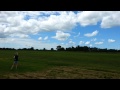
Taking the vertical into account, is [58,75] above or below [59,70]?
below

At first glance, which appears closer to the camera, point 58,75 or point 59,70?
point 58,75

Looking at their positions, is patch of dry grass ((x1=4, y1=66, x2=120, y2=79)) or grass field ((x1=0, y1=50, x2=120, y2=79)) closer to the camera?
patch of dry grass ((x1=4, y1=66, x2=120, y2=79))

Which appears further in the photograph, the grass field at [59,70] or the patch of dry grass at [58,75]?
the grass field at [59,70]
